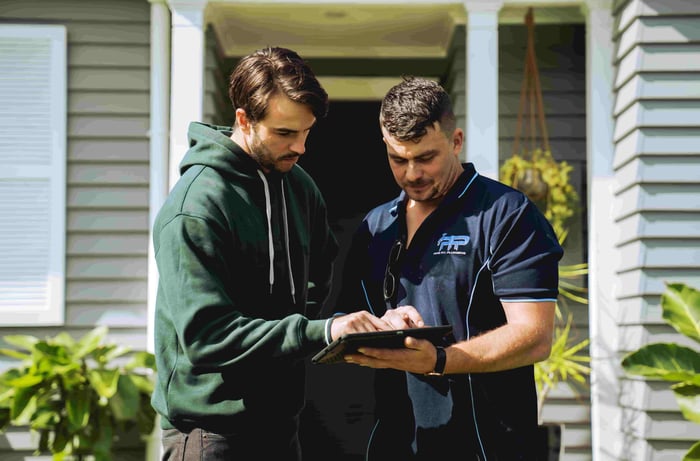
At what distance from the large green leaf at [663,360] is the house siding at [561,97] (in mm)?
1229

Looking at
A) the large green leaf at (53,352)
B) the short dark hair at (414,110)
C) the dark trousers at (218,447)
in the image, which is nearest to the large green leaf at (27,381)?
the large green leaf at (53,352)

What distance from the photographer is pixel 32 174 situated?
16.4 ft

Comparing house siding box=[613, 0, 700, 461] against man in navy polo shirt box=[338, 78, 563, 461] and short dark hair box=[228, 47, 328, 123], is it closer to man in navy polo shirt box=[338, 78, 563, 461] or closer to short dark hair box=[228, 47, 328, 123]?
man in navy polo shirt box=[338, 78, 563, 461]

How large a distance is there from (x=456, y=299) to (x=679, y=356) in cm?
222

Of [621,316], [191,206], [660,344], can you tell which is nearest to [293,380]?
[191,206]

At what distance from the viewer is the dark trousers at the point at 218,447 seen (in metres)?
2.10

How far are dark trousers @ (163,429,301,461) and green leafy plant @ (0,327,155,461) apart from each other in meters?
2.41

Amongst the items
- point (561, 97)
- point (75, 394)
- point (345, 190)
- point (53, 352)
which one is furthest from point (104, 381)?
point (561, 97)

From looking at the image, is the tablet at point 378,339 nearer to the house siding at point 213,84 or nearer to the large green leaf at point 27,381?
the large green leaf at point 27,381

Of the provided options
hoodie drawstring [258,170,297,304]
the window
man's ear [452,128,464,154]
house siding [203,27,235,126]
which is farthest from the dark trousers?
house siding [203,27,235,126]

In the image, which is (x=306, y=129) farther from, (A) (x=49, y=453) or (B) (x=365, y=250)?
(A) (x=49, y=453)

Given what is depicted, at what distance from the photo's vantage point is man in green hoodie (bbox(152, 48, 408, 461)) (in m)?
1.96

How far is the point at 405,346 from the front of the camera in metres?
1.97

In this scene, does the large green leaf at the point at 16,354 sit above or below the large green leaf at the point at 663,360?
below
